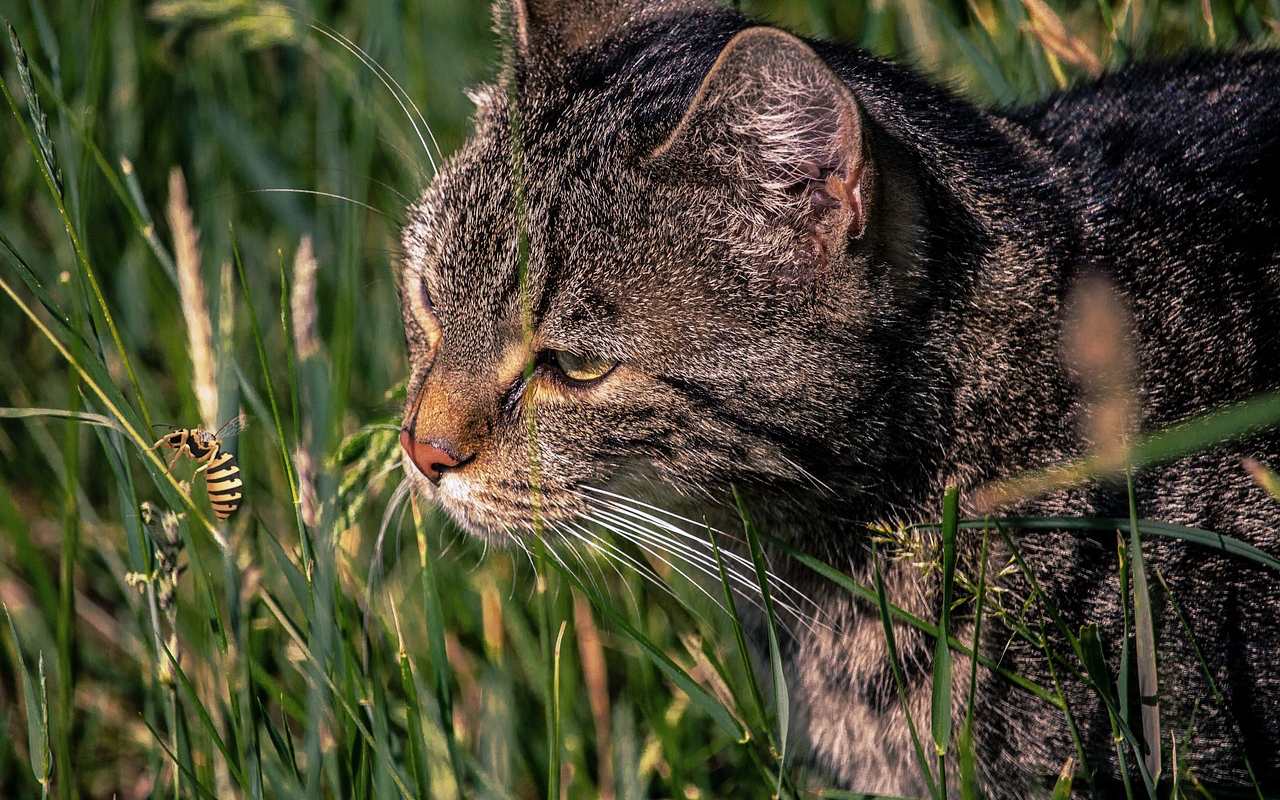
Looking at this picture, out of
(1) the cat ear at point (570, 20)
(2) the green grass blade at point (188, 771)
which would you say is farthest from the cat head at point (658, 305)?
(2) the green grass blade at point (188, 771)

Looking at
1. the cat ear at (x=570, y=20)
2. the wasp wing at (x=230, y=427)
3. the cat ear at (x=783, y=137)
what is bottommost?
the wasp wing at (x=230, y=427)

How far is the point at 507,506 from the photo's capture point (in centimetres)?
231

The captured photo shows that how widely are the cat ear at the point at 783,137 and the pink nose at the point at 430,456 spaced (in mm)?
629

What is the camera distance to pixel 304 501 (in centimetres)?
204

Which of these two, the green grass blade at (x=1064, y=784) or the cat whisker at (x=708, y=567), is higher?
the cat whisker at (x=708, y=567)

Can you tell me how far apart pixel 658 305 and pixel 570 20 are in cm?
81

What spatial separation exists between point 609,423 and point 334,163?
153 centimetres

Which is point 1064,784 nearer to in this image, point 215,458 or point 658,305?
point 658,305

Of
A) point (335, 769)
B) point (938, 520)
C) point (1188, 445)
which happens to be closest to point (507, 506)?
point (335, 769)

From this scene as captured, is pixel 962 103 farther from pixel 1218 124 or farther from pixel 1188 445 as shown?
pixel 1188 445

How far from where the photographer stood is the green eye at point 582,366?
224 cm

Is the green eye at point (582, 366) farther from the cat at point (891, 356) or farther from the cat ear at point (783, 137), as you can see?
the cat ear at point (783, 137)

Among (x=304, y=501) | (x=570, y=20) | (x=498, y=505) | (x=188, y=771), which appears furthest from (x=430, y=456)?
(x=570, y=20)

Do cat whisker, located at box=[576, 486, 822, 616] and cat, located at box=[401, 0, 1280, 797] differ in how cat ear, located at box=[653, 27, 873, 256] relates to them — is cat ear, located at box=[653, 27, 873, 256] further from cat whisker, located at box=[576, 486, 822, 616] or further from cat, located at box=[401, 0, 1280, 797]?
cat whisker, located at box=[576, 486, 822, 616]
